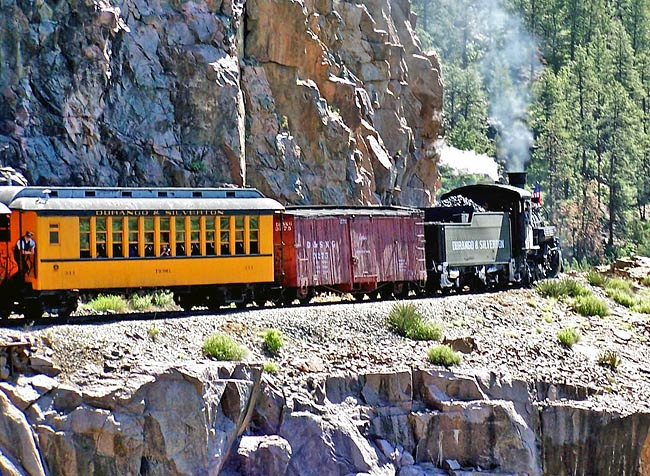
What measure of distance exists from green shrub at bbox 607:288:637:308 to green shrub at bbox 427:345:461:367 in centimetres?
1201

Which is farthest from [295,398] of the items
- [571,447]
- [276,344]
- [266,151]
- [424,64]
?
[424,64]

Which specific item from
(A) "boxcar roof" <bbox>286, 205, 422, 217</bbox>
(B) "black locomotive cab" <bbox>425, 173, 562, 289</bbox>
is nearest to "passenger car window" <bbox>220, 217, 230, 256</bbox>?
(A) "boxcar roof" <bbox>286, 205, 422, 217</bbox>

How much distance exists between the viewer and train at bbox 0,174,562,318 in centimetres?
2225

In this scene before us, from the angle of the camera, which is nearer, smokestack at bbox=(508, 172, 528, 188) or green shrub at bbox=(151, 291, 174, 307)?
green shrub at bbox=(151, 291, 174, 307)

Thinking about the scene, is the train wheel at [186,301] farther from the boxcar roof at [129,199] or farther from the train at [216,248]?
the boxcar roof at [129,199]

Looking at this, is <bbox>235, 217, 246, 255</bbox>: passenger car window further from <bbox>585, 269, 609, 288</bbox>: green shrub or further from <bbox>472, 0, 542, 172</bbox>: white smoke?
<bbox>472, 0, 542, 172</bbox>: white smoke

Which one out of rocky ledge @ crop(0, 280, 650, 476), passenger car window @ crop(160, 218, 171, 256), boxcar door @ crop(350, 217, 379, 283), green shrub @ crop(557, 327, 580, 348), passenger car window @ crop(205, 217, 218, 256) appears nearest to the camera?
rocky ledge @ crop(0, 280, 650, 476)

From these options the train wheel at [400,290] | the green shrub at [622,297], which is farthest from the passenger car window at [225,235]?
the green shrub at [622,297]

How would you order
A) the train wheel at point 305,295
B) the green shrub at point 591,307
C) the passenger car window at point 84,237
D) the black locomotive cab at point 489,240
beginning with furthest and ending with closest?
the black locomotive cab at point 489,240 < the green shrub at point 591,307 < the train wheel at point 305,295 < the passenger car window at point 84,237

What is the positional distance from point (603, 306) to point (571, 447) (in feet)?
29.0

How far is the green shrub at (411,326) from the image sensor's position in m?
24.3

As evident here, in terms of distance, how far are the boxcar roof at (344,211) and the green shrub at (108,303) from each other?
14.2 ft

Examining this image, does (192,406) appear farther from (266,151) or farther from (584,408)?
(266,151)

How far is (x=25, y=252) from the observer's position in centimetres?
2205
